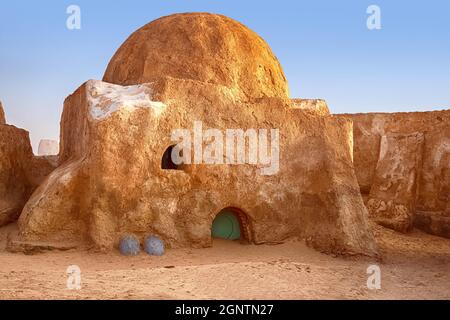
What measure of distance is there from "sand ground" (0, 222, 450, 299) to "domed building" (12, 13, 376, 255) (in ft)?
1.40

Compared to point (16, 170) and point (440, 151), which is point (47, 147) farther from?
point (440, 151)

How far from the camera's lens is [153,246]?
8.05 meters

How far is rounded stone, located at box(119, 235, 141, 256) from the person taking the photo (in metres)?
7.85

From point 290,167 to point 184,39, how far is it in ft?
12.1

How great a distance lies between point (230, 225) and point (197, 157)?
1729 millimetres

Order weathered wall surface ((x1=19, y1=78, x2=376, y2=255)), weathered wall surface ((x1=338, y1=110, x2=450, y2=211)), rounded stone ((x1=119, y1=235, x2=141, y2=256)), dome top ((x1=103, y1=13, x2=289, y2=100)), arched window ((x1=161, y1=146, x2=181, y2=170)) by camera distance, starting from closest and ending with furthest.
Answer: rounded stone ((x1=119, y1=235, x2=141, y2=256)), weathered wall surface ((x1=19, y1=78, x2=376, y2=255)), arched window ((x1=161, y1=146, x2=181, y2=170)), dome top ((x1=103, y1=13, x2=289, y2=100)), weathered wall surface ((x1=338, y1=110, x2=450, y2=211))

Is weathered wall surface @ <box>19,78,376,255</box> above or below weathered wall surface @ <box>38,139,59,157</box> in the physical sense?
below

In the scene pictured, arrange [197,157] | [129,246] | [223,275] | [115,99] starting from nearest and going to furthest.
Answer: [223,275] < [129,246] < [115,99] < [197,157]

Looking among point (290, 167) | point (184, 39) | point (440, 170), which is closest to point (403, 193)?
point (440, 170)

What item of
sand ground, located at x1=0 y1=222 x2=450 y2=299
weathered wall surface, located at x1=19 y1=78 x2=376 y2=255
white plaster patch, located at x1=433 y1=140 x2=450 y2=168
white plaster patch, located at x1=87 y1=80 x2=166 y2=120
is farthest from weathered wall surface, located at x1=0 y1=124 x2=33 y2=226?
white plaster patch, located at x1=433 y1=140 x2=450 y2=168

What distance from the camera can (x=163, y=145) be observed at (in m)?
8.54

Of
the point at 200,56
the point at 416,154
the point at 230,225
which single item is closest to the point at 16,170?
the point at 200,56

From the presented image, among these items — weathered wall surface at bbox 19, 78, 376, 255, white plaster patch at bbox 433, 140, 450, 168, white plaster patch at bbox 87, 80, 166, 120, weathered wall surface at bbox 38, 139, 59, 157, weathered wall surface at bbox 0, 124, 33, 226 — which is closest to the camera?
weathered wall surface at bbox 19, 78, 376, 255

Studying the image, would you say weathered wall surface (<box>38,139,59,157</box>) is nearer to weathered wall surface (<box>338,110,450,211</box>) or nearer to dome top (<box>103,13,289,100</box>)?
weathered wall surface (<box>338,110,450,211</box>)
